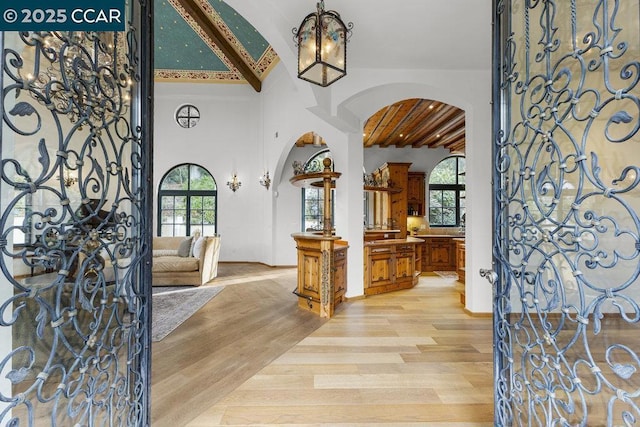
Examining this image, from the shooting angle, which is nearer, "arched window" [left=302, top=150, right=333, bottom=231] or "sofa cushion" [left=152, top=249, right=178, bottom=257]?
"sofa cushion" [left=152, top=249, right=178, bottom=257]

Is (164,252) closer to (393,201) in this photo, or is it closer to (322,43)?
(393,201)

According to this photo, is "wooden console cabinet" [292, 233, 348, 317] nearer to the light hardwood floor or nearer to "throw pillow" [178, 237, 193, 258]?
the light hardwood floor

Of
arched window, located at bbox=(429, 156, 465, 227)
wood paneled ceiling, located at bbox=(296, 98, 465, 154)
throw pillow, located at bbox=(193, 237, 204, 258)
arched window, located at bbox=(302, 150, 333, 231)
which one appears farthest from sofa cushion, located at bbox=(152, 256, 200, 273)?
arched window, located at bbox=(429, 156, 465, 227)

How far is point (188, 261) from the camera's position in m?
5.67

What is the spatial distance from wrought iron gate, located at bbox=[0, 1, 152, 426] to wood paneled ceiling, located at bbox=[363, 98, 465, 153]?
5010 millimetres

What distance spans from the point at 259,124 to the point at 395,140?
3.87 metres

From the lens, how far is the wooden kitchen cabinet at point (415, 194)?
835 cm

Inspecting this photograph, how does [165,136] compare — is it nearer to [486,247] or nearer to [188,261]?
[188,261]

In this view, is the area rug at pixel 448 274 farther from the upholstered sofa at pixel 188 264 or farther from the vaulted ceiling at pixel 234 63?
the upholstered sofa at pixel 188 264

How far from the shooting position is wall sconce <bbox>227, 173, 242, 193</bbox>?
8469mm

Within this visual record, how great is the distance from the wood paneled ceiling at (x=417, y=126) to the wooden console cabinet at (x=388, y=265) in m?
2.60

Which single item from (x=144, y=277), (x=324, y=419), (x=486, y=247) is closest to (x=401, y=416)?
(x=324, y=419)

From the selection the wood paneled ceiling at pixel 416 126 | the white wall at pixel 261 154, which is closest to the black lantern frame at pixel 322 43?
the white wall at pixel 261 154

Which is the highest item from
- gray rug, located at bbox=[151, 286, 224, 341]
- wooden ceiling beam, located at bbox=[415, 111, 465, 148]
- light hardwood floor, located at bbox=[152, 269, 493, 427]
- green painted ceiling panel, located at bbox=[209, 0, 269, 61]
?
green painted ceiling panel, located at bbox=[209, 0, 269, 61]
